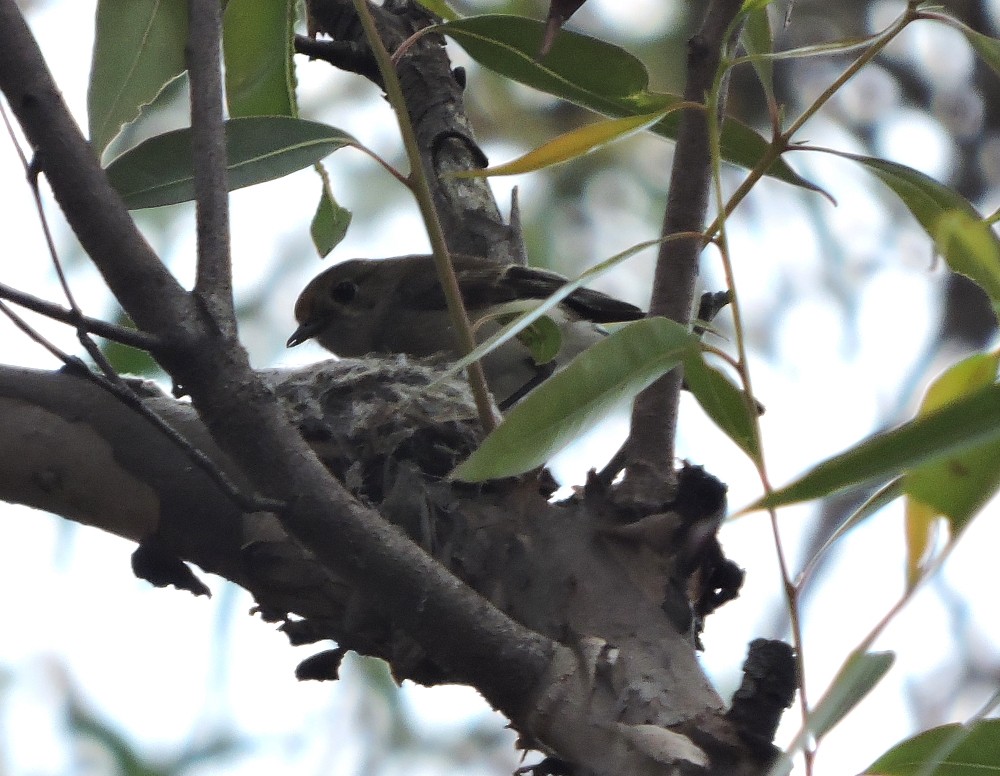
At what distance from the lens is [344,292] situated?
4.21 metres

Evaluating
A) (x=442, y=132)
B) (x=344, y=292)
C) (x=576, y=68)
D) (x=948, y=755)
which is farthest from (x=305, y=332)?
(x=948, y=755)

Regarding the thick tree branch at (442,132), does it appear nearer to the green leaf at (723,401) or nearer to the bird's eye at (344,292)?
the bird's eye at (344,292)

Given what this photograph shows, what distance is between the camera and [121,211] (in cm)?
140

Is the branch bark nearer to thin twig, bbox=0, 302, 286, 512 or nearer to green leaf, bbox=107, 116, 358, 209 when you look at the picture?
thin twig, bbox=0, 302, 286, 512

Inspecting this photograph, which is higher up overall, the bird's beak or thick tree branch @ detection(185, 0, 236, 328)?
the bird's beak

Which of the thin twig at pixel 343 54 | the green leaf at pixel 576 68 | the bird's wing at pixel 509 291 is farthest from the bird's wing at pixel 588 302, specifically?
the green leaf at pixel 576 68

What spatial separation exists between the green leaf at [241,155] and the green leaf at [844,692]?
1.03 m

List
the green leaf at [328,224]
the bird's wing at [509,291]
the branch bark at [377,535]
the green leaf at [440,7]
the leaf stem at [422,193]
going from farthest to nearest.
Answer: the bird's wing at [509,291], the green leaf at [328,224], the green leaf at [440,7], the leaf stem at [422,193], the branch bark at [377,535]

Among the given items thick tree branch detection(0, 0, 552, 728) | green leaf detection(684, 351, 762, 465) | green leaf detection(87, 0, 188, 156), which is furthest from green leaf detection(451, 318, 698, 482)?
green leaf detection(87, 0, 188, 156)

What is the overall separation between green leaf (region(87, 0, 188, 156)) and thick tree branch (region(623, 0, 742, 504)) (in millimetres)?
743

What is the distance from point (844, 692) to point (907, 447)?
0.64 ft

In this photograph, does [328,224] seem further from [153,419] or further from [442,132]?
[153,419]

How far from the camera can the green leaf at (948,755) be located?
118cm

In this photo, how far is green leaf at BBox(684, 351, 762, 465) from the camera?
133cm
